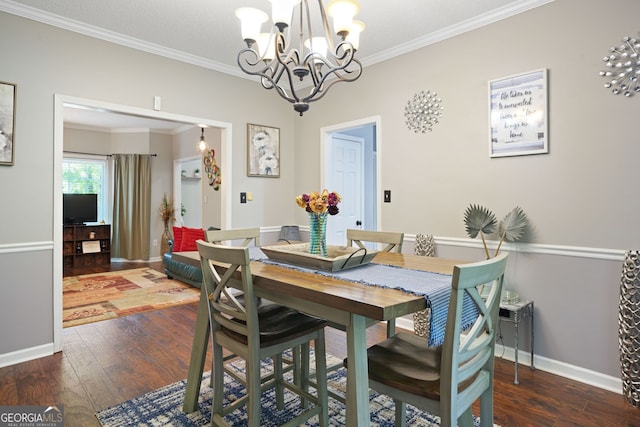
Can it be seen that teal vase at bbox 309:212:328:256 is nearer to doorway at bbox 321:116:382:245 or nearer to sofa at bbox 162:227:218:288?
doorway at bbox 321:116:382:245

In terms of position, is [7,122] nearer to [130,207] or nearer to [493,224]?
[493,224]

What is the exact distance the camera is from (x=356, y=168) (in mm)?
4793

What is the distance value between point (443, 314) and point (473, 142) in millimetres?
2047

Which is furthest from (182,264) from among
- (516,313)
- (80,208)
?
(516,313)

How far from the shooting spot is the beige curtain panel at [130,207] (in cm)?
686

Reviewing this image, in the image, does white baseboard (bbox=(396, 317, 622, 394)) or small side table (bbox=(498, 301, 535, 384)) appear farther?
small side table (bbox=(498, 301, 535, 384))

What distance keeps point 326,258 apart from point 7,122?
8.69 feet

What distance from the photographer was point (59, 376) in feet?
8.01

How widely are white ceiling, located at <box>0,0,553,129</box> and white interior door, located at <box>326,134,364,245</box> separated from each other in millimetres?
1271

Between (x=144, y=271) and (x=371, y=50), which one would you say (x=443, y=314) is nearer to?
(x=371, y=50)

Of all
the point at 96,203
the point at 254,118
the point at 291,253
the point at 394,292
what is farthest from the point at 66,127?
the point at 394,292

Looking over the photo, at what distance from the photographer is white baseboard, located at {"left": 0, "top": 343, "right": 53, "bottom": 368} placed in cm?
263

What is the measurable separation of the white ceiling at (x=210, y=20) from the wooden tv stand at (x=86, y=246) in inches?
176

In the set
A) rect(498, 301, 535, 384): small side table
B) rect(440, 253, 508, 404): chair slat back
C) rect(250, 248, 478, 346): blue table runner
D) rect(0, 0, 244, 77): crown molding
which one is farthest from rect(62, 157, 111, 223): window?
rect(440, 253, 508, 404): chair slat back
